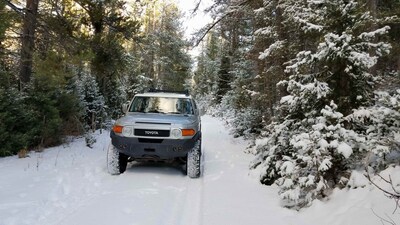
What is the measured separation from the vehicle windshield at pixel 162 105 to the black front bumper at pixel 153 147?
1317 mm

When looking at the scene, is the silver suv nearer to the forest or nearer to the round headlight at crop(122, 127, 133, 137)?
the round headlight at crop(122, 127, 133, 137)

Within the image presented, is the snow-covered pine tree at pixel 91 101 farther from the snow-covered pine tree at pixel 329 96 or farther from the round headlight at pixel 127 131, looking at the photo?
the snow-covered pine tree at pixel 329 96

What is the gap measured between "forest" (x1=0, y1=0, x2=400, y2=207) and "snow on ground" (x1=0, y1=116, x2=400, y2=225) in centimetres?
41

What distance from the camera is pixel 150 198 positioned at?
19.5ft

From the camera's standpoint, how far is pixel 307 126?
5.90 m

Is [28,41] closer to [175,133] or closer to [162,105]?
[162,105]

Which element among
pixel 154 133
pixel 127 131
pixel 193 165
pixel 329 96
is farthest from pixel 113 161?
pixel 329 96

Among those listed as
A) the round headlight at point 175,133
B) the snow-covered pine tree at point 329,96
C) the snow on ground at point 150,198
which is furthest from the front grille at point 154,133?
the snow-covered pine tree at point 329,96

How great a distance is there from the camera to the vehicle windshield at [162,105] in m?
8.73

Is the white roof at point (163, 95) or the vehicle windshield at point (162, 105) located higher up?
the white roof at point (163, 95)

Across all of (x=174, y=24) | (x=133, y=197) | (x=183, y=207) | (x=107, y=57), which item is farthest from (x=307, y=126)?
(x=174, y=24)

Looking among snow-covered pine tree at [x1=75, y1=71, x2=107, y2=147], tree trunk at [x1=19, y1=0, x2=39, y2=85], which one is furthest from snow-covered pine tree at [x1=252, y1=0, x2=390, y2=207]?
snow-covered pine tree at [x1=75, y1=71, x2=107, y2=147]

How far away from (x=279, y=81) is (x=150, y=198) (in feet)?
14.8

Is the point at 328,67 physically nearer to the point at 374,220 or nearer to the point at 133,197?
the point at 374,220
